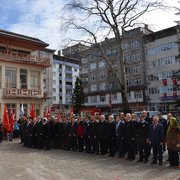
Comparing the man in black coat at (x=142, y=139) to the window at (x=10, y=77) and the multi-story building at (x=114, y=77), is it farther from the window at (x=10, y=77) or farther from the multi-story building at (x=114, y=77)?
the multi-story building at (x=114, y=77)

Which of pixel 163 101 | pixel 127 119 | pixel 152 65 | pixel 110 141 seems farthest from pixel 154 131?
pixel 152 65

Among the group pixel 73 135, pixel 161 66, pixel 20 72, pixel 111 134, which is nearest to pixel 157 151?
pixel 111 134

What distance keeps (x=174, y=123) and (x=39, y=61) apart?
96.4ft

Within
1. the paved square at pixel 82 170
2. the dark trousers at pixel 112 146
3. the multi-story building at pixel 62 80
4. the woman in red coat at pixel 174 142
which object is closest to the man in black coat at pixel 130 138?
the paved square at pixel 82 170

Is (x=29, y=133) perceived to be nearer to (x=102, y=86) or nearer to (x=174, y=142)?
(x=174, y=142)

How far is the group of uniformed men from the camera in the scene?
1180cm

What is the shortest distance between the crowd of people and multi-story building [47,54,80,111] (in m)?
69.6

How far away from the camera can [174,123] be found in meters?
10.7

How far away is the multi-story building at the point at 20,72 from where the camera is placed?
34.3m

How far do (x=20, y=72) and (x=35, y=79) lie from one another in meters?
2.44

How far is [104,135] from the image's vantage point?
13.9 metres

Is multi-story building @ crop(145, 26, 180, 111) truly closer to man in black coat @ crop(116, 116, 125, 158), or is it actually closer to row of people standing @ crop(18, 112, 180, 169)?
row of people standing @ crop(18, 112, 180, 169)

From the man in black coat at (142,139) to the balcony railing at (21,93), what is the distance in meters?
24.4

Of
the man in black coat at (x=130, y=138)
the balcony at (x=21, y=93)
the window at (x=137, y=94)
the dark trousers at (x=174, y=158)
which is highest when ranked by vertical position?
the window at (x=137, y=94)
